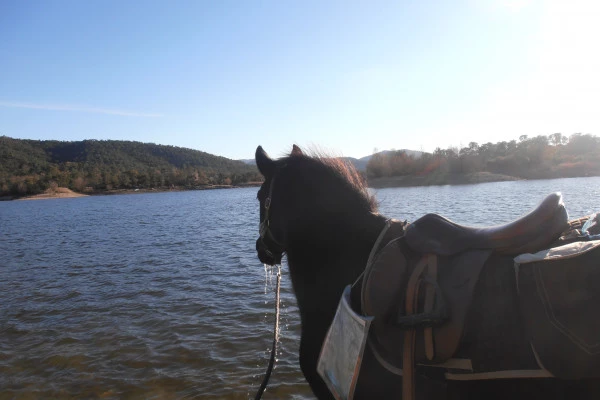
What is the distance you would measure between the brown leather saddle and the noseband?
95 centimetres

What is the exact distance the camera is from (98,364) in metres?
5.29

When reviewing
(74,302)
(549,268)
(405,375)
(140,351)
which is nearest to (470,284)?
(549,268)

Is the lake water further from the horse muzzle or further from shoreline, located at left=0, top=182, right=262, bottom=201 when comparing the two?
shoreline, located at left=0, top=182, right=262, bottom=201

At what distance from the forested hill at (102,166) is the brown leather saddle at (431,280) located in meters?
99.2

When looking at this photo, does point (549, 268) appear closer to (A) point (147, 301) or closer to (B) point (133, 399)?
(B) point (133, 399)

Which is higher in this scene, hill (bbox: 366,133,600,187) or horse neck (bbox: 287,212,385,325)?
hill (bbox: 366,133,600,187)

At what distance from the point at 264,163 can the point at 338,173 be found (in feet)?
1.93

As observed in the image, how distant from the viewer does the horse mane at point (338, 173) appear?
2363mm

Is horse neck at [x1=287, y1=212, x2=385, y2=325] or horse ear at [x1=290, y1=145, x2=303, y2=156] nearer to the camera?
horse neck at [x1=287, y1=212, x2=385, y2=325]

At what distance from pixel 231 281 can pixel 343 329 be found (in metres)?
8.39

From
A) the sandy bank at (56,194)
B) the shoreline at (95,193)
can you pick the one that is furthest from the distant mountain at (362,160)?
the sandy bank at (56,194)

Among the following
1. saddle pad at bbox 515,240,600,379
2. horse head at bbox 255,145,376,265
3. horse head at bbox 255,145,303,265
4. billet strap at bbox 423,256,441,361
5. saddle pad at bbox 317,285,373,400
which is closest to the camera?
saddle pad at bbox 515,240,600,379

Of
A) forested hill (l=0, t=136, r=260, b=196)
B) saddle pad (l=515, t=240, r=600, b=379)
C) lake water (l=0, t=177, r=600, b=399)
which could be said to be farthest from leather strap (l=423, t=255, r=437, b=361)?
forested hill (l=0, t=136, r=260, b=196)

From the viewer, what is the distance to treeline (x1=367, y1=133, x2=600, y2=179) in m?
61.6
